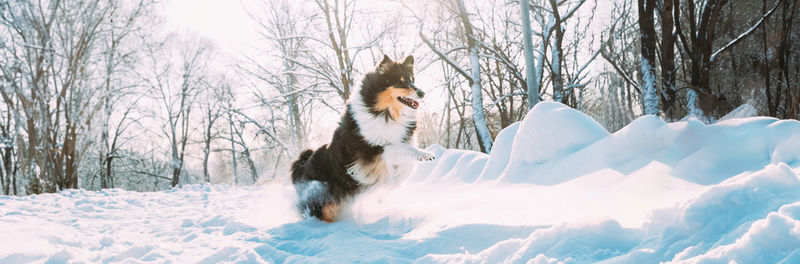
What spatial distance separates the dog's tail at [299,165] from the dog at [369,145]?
0.29m

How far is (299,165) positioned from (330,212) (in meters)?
0.85

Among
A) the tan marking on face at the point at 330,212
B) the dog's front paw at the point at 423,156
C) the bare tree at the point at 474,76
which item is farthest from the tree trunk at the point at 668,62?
the tan marking on face at the point at 330,212

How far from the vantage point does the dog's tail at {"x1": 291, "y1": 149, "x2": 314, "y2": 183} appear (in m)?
4.28

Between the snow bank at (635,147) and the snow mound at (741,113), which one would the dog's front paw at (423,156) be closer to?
the snow bank at (635,147)

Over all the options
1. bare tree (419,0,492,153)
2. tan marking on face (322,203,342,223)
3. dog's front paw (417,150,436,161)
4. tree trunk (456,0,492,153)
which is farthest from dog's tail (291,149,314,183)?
tree trunk (456,0,492,153)

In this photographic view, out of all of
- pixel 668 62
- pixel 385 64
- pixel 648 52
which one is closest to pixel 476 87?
pixel 648 52

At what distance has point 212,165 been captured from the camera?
26906mm

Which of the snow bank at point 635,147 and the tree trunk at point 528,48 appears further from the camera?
the tree trunk at point 528,48

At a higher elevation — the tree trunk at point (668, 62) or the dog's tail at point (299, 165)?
the tree trunk at point (668, 62)

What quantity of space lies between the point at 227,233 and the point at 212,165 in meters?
26.2

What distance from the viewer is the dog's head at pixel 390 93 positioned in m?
3.70

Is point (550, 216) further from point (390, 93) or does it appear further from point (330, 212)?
point (330, 212)

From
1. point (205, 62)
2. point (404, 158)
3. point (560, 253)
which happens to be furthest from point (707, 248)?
point (205, 62)

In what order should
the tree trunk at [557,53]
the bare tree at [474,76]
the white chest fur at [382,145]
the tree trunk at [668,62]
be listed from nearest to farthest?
the white chest fur at [382,145], the tree trunk at [668,62], the tree trunk at [557,53], the bare tree at [474,76]
